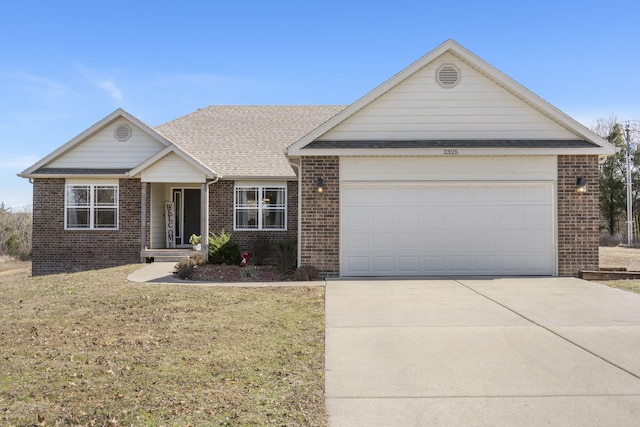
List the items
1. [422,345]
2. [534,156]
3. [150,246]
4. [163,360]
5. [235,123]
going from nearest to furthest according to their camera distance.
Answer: [163,360]
[422,345]
[534,156]
[150,246]
[235,123]

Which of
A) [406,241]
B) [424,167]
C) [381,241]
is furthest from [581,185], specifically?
[381,241]

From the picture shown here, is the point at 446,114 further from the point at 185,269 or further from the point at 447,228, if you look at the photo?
the point at 185,269

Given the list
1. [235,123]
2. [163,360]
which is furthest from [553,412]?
[235,123]

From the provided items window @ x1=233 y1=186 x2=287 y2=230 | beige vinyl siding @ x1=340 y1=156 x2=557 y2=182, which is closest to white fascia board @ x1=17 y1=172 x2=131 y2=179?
window @ x1=233 y1=186 x2=287 y2=230

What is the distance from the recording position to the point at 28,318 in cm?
804

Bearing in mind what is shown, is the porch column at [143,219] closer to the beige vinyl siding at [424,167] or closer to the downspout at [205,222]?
the downspout at [205,222]

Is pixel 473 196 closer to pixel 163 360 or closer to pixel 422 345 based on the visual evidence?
pixel 422 345

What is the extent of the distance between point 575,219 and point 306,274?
22.5 ft

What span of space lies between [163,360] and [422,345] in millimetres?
3173

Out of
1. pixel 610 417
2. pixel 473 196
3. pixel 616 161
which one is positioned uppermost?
pixel 616 161

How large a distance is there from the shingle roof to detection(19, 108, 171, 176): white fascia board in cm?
159

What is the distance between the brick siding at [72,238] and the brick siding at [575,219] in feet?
43.6

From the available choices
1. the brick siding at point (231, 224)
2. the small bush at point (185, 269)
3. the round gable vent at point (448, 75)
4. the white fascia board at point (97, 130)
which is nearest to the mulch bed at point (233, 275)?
the small bush at point (185, 269)

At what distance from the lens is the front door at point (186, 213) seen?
1953 centimetres
